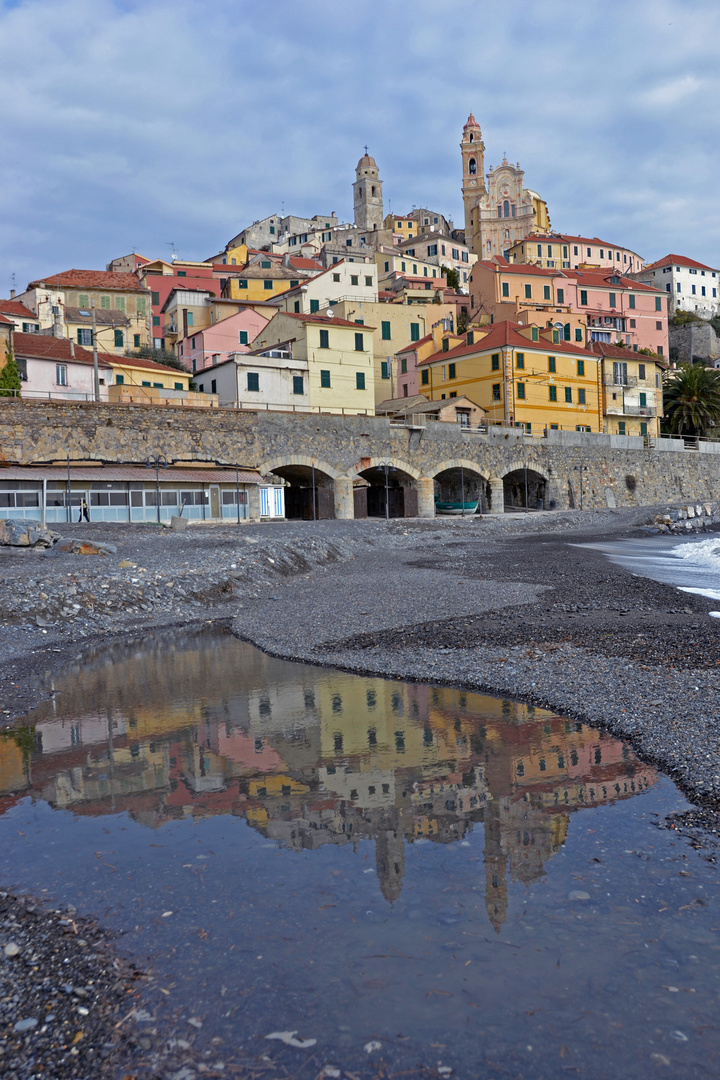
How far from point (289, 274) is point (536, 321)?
25.7m

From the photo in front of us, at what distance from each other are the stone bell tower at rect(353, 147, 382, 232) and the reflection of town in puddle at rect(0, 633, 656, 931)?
136 m

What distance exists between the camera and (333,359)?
52.4 meters

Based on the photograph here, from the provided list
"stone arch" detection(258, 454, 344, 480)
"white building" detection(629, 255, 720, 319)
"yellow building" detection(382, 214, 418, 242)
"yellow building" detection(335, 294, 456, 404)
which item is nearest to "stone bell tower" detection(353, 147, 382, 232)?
"yellow building" detection(382, 214, 418, 242)

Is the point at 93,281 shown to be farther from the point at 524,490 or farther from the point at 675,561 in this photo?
the point at 675,561

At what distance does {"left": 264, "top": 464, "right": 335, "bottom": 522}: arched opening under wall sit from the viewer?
151 feet

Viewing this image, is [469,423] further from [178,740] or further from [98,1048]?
[98,1048]

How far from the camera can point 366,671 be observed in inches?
484

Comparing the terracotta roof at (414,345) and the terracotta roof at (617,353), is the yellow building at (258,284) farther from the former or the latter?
the terracotta roof at (617,353)

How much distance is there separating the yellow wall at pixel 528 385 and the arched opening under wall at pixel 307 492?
50.2 feet

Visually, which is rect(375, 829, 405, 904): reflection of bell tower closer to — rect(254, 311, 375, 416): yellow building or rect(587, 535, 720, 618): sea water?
rect(587, 535, 720, 618): sea water

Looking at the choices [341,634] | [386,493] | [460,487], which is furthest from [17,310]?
[341,634]

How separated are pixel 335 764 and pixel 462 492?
4540 cm

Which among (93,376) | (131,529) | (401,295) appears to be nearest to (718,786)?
(131,529)

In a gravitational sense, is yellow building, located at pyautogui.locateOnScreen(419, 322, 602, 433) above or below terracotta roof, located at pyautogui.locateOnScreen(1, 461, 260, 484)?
above
